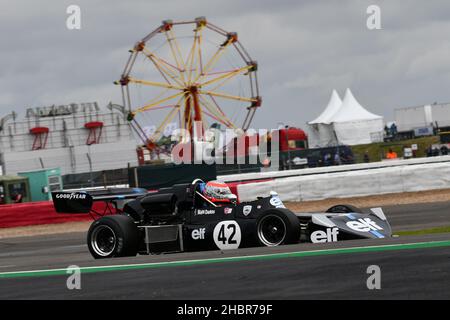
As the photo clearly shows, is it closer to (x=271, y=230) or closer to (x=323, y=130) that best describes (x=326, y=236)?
(x=271, y=230)

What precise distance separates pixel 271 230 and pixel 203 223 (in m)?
0.98

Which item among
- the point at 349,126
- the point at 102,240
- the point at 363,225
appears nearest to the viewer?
the point at 363,225

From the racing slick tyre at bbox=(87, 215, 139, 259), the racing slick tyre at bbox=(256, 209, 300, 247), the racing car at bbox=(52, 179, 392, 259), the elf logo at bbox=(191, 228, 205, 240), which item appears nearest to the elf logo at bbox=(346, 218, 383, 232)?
the racing car at bbox=(52, 179, 392, 259)

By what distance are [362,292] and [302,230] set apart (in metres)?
5.00

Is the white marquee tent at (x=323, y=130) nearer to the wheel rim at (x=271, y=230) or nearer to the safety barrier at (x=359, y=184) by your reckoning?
the safety barrier at (x=359, y=184)

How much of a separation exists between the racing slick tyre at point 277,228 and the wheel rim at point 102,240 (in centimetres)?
191

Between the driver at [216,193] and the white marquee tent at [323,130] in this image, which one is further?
the white marquee tent at [323,130]

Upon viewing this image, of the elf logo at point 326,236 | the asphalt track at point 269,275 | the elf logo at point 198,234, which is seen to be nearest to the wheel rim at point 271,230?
the elf logo at point 326,236

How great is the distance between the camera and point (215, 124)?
195ft

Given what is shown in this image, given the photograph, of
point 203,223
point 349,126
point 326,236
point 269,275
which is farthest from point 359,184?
point 349,126

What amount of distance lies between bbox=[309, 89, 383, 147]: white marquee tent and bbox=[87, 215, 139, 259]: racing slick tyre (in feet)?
139

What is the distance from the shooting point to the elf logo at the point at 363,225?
34.0 ft

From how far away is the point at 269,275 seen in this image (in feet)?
21.6

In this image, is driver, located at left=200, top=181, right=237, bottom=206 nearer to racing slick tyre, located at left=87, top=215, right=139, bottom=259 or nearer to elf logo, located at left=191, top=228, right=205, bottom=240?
elf logo, located at left=191, top=228, right=205, bottom=240
